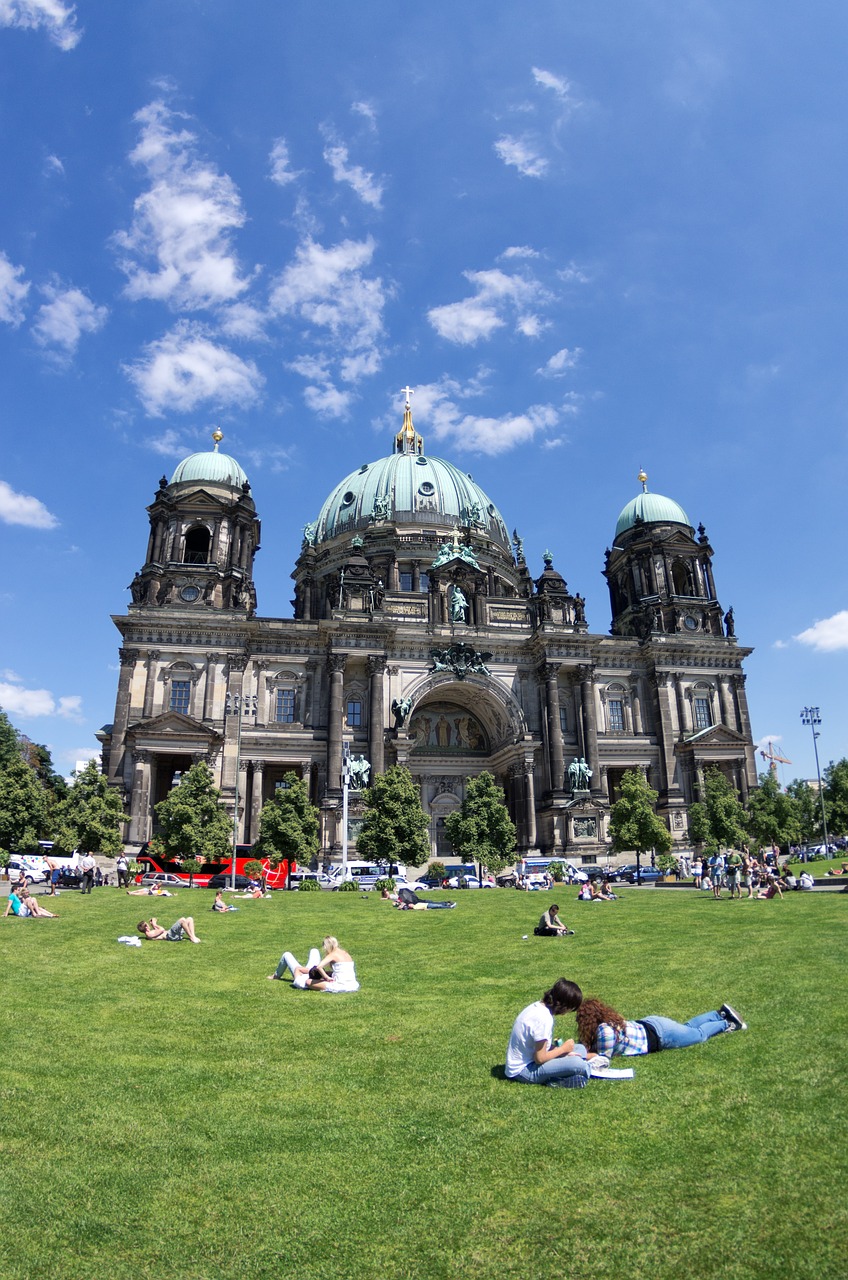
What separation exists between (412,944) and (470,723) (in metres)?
50.5

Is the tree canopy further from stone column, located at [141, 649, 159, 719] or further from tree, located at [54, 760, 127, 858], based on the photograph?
stone column, located at [141, 649, 159, 719]

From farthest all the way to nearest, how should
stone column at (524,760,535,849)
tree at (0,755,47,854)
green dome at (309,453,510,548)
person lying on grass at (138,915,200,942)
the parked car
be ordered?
green dome at (309,453,510,548), stone column at (524,760,535,849), tree at (0,755,47,854), the parked car, person lying on grass at (138,915,200,942)

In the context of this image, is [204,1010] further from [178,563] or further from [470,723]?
[470,723]

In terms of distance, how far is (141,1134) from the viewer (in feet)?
22.7

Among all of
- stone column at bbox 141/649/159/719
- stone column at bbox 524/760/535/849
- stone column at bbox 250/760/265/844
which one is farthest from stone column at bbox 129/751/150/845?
stone column at bbox 524/760/535/849

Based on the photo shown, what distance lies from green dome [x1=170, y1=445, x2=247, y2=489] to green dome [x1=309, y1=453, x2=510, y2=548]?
46.4ft

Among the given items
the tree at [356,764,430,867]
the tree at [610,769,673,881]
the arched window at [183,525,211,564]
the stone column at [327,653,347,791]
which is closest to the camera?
the tree at [356,764,430,867]

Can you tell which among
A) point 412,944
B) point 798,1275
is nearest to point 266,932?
point 412,944

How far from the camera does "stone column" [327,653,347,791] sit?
189ft

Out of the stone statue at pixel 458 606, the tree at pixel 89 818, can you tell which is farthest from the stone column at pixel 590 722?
the tree at pixel 89 818

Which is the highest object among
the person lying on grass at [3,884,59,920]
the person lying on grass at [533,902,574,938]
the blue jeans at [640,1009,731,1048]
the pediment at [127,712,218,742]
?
the pediment at [127,712,218,742]

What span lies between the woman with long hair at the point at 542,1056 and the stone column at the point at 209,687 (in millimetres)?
51338

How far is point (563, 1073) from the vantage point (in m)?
8.06

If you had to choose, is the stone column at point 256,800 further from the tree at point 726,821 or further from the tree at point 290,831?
the tree at point 726,821
